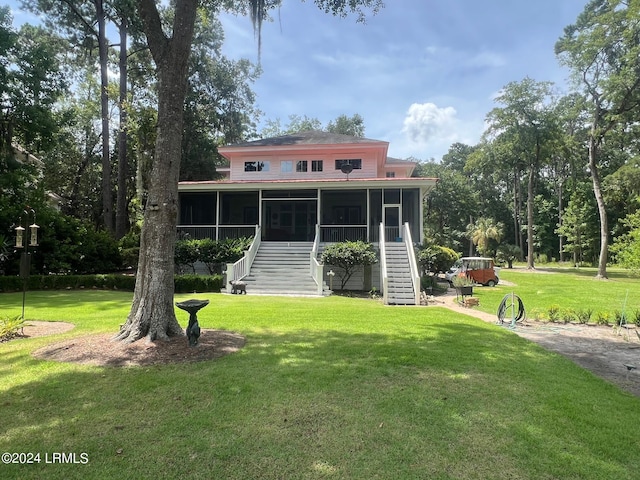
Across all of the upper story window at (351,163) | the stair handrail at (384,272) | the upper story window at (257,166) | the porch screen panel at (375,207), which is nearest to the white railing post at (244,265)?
the stair handrail at (384,272)

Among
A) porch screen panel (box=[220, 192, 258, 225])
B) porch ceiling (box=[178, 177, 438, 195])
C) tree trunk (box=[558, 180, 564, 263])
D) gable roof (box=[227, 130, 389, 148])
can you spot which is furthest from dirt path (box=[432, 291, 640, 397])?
tree trunk (box=[558, 180, 564, 263])

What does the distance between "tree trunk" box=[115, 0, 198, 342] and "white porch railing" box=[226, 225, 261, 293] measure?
8.90 meters

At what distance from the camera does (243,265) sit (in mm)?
16375

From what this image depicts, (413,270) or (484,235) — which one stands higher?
(484,235)

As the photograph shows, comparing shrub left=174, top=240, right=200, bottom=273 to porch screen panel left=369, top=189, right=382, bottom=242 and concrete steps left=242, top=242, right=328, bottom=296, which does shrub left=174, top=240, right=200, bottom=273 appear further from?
porch screen panel left=369, top=189, right=382, bottom=242

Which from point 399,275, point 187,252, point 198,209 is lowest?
point 399,275

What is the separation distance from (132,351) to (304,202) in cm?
1715

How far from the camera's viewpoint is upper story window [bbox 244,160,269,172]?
76.9 ft

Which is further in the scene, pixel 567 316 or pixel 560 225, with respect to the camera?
pixel 560 225

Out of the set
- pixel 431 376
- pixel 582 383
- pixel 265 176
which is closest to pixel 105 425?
pixel 431 376

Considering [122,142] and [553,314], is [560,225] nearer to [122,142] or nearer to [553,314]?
[553,314]

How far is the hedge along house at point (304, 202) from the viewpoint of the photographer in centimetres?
1772

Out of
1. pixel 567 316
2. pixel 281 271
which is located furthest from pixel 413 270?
pixel 281 271

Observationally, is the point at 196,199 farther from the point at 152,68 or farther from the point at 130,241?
the point at 152,68
